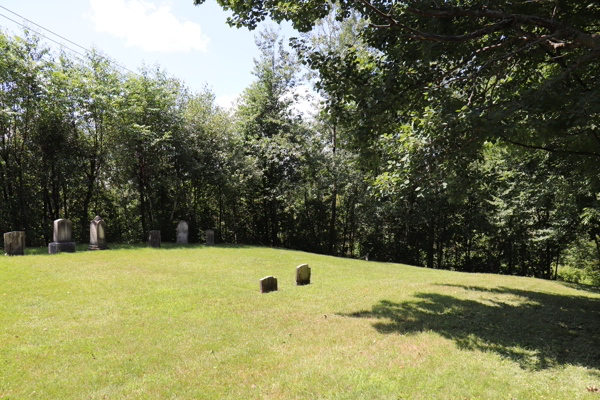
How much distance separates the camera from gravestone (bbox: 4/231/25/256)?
1395 centimetres

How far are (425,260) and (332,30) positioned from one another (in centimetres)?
1845

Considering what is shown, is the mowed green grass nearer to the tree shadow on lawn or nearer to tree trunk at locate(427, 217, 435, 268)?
the tree shadow on lawn

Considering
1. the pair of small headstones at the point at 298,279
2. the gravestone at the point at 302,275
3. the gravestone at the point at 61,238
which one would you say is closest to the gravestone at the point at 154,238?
the gravestone at the point at 61,238

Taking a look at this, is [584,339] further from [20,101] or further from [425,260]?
[20,101]

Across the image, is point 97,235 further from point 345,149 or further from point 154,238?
point 345,149

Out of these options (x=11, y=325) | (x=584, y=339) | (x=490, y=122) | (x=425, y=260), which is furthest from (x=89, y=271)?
(x=425, y=260)

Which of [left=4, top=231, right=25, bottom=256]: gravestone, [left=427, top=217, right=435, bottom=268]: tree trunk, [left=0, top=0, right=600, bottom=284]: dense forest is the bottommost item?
[left=427, top=217, right=435, bottom=268]: tree trunk

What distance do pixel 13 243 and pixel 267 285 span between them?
11358 mm

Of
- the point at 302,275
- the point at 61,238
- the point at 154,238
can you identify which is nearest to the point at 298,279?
the point at 302,275

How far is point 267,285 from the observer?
1027 centimetres

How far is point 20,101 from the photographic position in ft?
59.2

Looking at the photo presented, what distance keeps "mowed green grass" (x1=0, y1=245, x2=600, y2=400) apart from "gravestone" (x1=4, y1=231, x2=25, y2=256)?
126 inches

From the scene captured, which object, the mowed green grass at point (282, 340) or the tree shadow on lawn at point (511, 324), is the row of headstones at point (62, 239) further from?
the tree shadow on lawn at point (511, 324)

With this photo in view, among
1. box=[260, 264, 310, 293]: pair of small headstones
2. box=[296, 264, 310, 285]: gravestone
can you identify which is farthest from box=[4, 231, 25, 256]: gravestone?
box=[296, 264, 310, 285]: gravestone
